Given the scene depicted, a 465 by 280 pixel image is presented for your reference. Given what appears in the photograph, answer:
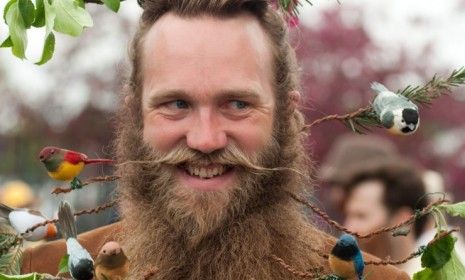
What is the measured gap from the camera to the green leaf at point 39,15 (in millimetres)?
2955

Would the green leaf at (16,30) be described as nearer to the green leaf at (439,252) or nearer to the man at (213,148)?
the man at (213,148)

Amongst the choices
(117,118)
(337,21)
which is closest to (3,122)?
(337,21)

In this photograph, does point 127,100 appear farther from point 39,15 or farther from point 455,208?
point 455,208

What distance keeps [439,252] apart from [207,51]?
0.83 metres

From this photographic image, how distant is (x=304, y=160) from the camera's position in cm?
371

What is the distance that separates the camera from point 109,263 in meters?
2.90

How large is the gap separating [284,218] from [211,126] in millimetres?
452

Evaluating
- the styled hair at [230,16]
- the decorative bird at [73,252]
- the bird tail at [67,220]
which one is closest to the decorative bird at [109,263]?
A: the decorative bird at [73,252]

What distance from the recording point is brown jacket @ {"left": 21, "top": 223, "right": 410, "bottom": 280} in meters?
3.75

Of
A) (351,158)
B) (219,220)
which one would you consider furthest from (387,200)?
(219,220)

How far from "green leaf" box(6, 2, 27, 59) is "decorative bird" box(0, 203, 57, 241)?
481 mm

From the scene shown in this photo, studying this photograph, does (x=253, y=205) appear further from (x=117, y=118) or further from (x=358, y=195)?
(x=358, y=195)

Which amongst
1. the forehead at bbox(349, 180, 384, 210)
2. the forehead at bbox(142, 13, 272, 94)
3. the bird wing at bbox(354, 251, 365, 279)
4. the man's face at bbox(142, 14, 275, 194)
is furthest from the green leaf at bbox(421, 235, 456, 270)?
the forehead at bbox(349, 180, 384, 210)

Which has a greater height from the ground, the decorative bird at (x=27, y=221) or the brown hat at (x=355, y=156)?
the brown hat at (x=355, y=156)
